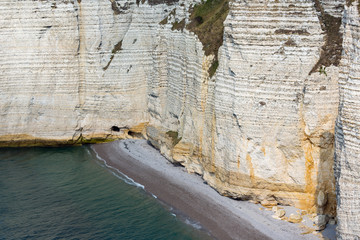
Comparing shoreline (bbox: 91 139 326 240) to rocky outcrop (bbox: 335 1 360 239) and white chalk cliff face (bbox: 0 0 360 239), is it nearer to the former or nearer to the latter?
white chalk cliff face (bbox: 0 0 360 239)

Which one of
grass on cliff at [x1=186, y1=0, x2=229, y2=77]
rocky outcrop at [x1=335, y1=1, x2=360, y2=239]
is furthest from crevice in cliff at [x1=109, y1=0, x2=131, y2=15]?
rocky outcrop at [x1=335, y1=1, x2=360, y2=239]

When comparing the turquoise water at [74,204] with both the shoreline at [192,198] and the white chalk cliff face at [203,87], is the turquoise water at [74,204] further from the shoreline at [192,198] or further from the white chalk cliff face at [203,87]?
the white chalk cliff face at [203,87]

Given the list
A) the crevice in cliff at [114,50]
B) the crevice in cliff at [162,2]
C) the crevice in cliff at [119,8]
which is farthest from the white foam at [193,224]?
the crevice in cliff at [119,8]

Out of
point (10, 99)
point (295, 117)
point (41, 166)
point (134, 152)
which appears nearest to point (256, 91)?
point (295, 117)

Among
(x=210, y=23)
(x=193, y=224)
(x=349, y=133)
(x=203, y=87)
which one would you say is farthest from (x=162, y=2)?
(x=349, y=133)

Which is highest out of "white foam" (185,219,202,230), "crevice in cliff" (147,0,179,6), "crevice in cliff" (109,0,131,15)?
"crevice in cliff" (147,0,179,6)

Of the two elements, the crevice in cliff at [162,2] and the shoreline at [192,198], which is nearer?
the shoreline at [192,198]

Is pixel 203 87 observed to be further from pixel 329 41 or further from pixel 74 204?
pixel 74 204
